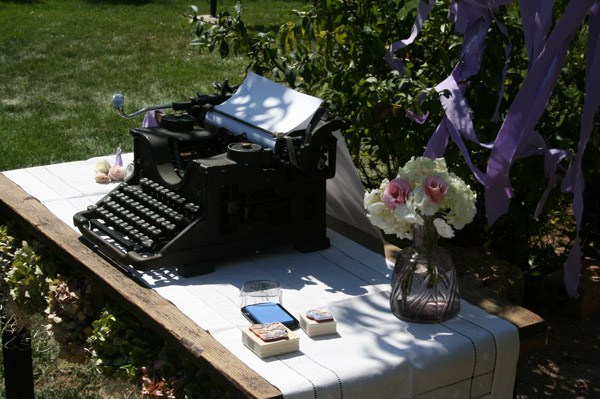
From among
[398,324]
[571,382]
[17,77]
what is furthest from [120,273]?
[17,77]

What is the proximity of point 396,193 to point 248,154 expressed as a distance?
→ 1.90 ft

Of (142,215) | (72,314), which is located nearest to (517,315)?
(142,215)

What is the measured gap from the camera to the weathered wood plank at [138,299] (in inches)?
96.3

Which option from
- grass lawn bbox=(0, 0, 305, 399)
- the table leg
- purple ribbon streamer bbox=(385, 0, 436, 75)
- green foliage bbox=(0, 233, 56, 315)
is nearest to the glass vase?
purple ribbon streamer bbox=(385, 0, 436, 75)

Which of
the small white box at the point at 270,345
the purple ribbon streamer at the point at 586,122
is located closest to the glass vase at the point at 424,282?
the small white box at the point at 270,345

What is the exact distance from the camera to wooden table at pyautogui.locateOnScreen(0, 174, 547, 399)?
2.46 metres

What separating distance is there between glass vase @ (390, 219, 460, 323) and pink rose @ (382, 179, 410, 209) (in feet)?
0.35

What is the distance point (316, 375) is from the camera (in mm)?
2455

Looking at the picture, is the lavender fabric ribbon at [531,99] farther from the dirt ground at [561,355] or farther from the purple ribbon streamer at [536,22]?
the dirt ground at [561,355]

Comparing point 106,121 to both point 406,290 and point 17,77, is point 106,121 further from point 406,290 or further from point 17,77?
point 406,290

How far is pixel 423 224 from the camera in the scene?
8.87ft

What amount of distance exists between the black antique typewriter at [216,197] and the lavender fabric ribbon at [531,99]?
455 millimetres

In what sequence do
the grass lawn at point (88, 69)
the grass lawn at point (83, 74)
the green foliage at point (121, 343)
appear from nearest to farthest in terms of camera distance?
the green foliage at point (121, 343) < the grass lawn at point (83, 74) < the grass lawn at point (88, 69)

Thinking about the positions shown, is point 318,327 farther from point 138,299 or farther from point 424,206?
point 138,299
